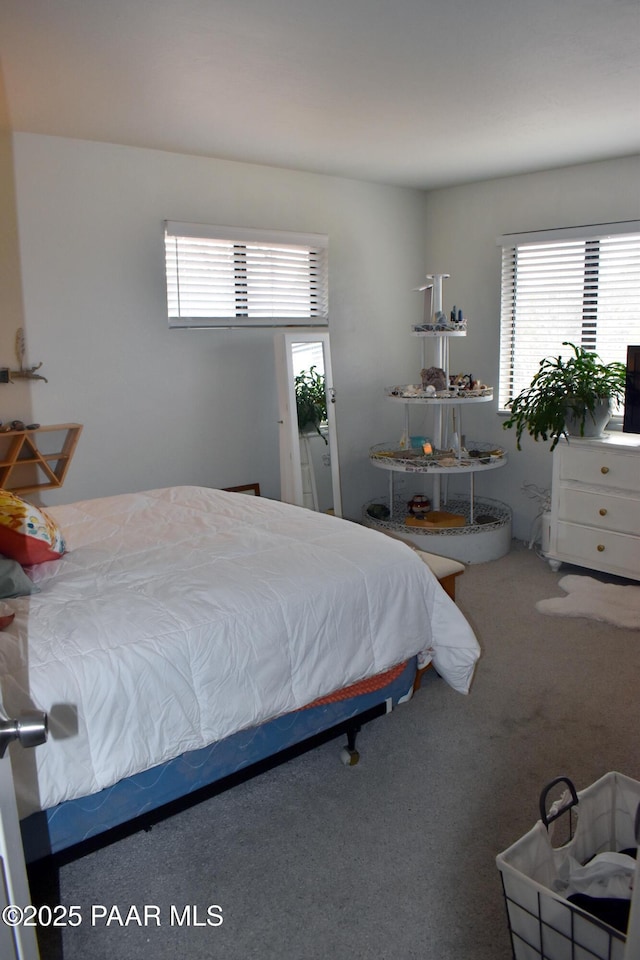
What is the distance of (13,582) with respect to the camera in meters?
2.07

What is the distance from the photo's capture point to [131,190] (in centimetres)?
384

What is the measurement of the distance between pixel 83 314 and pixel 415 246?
8.67ft

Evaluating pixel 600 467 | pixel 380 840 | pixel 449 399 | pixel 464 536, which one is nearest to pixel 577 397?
pixel 600 467

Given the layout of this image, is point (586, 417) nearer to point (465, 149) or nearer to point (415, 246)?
point (465, 149)

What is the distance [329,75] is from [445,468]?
7.60 feet

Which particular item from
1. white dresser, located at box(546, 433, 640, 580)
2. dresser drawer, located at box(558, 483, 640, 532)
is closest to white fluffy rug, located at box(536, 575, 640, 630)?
white dresser, located at box(546, 433, 640, 580)

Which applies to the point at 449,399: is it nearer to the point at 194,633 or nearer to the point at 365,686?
the point at 365,686

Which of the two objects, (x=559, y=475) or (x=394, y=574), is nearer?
(x=394, y=574)

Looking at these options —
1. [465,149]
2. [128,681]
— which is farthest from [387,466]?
[128,681]

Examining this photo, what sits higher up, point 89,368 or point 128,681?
point 89,368

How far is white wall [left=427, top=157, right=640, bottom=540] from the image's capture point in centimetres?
441

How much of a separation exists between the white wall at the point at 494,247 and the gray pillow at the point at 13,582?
3.58m

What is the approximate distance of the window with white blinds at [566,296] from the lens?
4.30 meters

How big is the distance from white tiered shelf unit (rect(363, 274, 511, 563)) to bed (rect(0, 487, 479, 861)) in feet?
5.72
